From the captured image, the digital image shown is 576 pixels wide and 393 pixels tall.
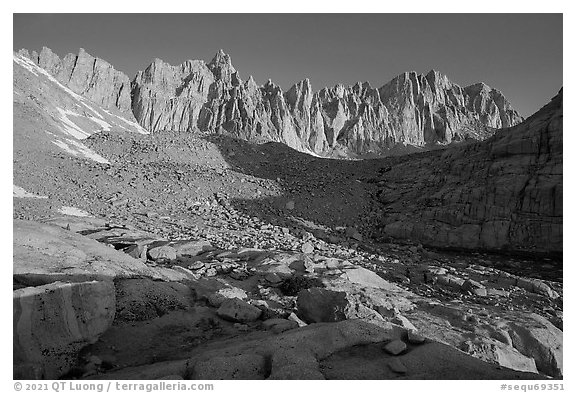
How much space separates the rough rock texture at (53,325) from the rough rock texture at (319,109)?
13052 centimetres

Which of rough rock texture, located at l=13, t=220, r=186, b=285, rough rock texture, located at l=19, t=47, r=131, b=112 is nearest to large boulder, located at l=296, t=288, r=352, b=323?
rough rock texture, located at l=13, t=220, r=186, b=285

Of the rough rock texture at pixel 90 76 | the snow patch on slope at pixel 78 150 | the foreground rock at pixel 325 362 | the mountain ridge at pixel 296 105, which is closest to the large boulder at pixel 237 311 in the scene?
the foreground rock at pixel 325 362

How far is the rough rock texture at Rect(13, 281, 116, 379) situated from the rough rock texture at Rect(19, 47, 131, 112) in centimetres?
14351

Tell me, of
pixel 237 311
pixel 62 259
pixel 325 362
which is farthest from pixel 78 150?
pixel 325 362

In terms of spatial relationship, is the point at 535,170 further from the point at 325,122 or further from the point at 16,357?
the point at 325,122

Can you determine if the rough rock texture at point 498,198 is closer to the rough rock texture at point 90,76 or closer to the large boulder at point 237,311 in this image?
the large boulder at point 237,311

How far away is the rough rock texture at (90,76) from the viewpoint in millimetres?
132000

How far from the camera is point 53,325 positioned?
6254 mm

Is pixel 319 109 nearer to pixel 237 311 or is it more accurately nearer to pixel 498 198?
pixel 498 198

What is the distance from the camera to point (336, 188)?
120ft

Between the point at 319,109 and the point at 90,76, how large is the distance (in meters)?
99.8

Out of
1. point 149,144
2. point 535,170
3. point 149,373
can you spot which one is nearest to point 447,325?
point 149,373

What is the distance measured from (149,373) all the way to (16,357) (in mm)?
2279
